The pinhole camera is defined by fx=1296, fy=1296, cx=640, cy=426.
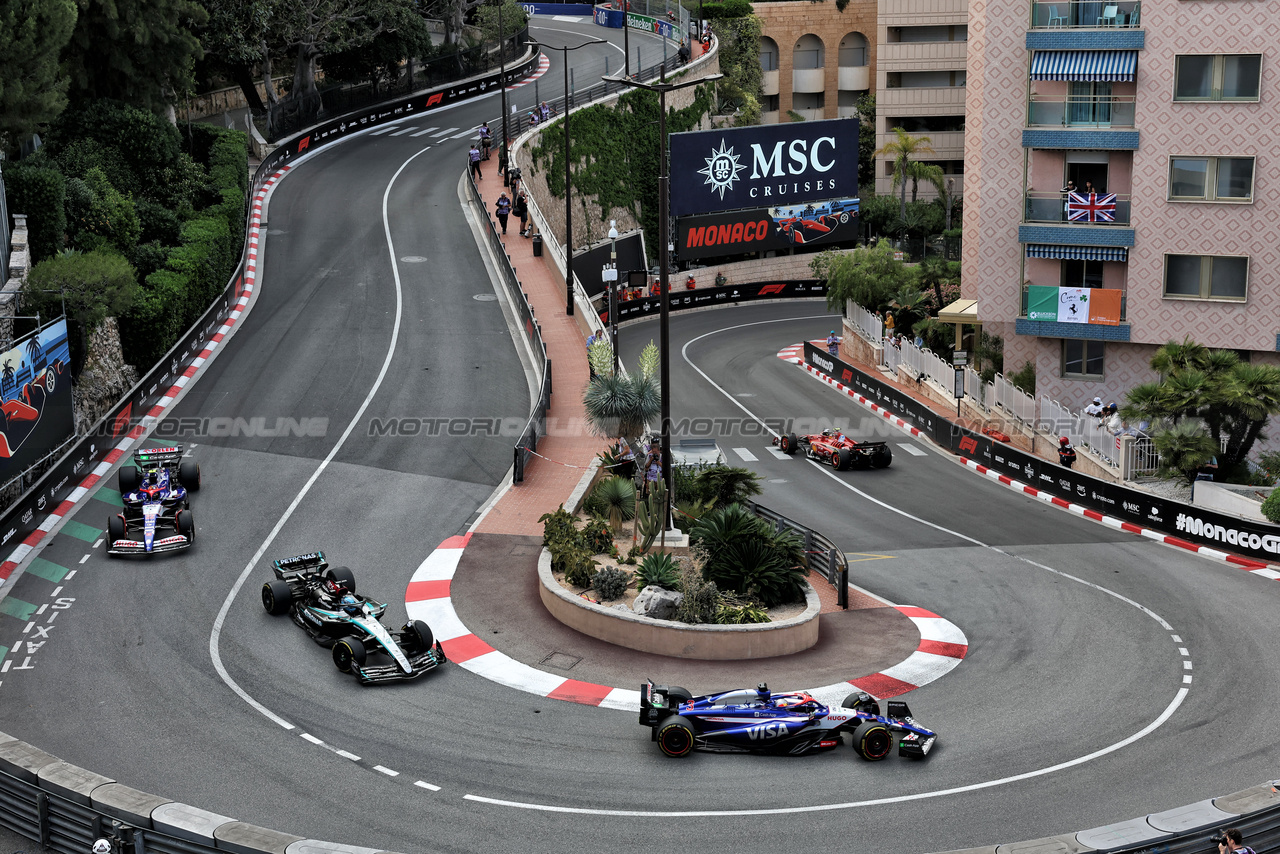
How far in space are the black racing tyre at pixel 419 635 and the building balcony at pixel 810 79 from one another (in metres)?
83.0

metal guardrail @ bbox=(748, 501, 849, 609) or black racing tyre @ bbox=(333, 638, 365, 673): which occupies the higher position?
black racing tyre @ bbox=(333, 638, 365, 673)

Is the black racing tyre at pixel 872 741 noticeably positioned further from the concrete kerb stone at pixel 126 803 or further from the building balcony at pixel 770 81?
the building balcony at pixel 770 81

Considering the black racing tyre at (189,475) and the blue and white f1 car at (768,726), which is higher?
the black racing tyre at (189,475)

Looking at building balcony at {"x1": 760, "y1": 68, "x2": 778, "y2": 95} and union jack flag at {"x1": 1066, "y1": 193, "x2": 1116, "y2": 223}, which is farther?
building balcony at {"x1": 760, "y1": 68, "x2": 778, "y2": 95}

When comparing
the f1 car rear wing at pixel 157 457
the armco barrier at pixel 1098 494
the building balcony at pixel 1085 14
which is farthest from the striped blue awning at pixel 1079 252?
the f1 car rear wing at pixel 157 457

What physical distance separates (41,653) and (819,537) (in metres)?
15.2

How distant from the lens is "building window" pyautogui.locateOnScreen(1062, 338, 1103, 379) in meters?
40.9

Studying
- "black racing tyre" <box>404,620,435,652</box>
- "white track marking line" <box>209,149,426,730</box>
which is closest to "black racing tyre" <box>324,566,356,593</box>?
"black racing tyre" <box>404,620,435,652</box>

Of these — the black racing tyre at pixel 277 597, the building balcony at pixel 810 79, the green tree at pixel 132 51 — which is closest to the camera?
the black racing tyre at pixel 277 597

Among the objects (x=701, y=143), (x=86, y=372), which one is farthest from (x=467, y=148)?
(x=86, y=372)

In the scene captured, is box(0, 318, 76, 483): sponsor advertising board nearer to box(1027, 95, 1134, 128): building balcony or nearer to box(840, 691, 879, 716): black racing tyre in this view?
box(840, 691, 879, 716): black racing tyre

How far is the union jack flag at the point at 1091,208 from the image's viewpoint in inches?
1542

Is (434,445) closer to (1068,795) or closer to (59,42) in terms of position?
(59,42)

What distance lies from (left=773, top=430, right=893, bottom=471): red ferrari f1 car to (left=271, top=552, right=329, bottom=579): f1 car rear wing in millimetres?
19109
